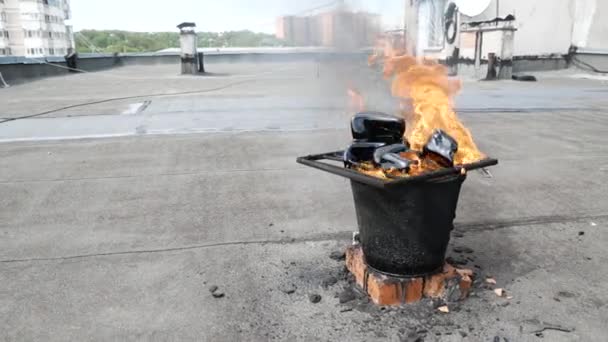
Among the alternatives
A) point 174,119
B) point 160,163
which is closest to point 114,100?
point 174,119

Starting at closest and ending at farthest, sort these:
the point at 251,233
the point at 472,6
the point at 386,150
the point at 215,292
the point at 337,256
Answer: the point at 386,150 < the point at 215,292 < the point at 337,256 < the point at 251,233 < the point at 472,6

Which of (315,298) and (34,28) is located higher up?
(34,28)

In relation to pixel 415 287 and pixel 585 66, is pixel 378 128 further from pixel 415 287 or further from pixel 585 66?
pixel 585 66

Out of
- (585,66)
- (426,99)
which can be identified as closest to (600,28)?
(585,66)

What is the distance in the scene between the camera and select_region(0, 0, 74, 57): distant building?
21.2m

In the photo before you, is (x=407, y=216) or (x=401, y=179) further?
(x=407, y=216)

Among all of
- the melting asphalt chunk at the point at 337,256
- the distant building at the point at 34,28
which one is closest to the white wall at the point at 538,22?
the distant building at the point at 34,28

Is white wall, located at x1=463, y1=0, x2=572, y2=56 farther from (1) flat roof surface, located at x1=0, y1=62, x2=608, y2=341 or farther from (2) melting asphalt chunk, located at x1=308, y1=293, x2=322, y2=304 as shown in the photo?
(2) melting asphalt chunk, located at x1=308, y1=293, x2=322, y2=304

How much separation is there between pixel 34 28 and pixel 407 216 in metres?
26.5

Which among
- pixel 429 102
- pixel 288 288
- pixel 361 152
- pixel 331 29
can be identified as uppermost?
pixel 331 29

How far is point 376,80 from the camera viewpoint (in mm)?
4395

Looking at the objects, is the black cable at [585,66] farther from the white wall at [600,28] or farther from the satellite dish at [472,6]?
the satellite dish at [472,6]

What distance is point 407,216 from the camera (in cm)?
275

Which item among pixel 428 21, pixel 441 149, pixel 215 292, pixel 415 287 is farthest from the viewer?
pixel 428 21
